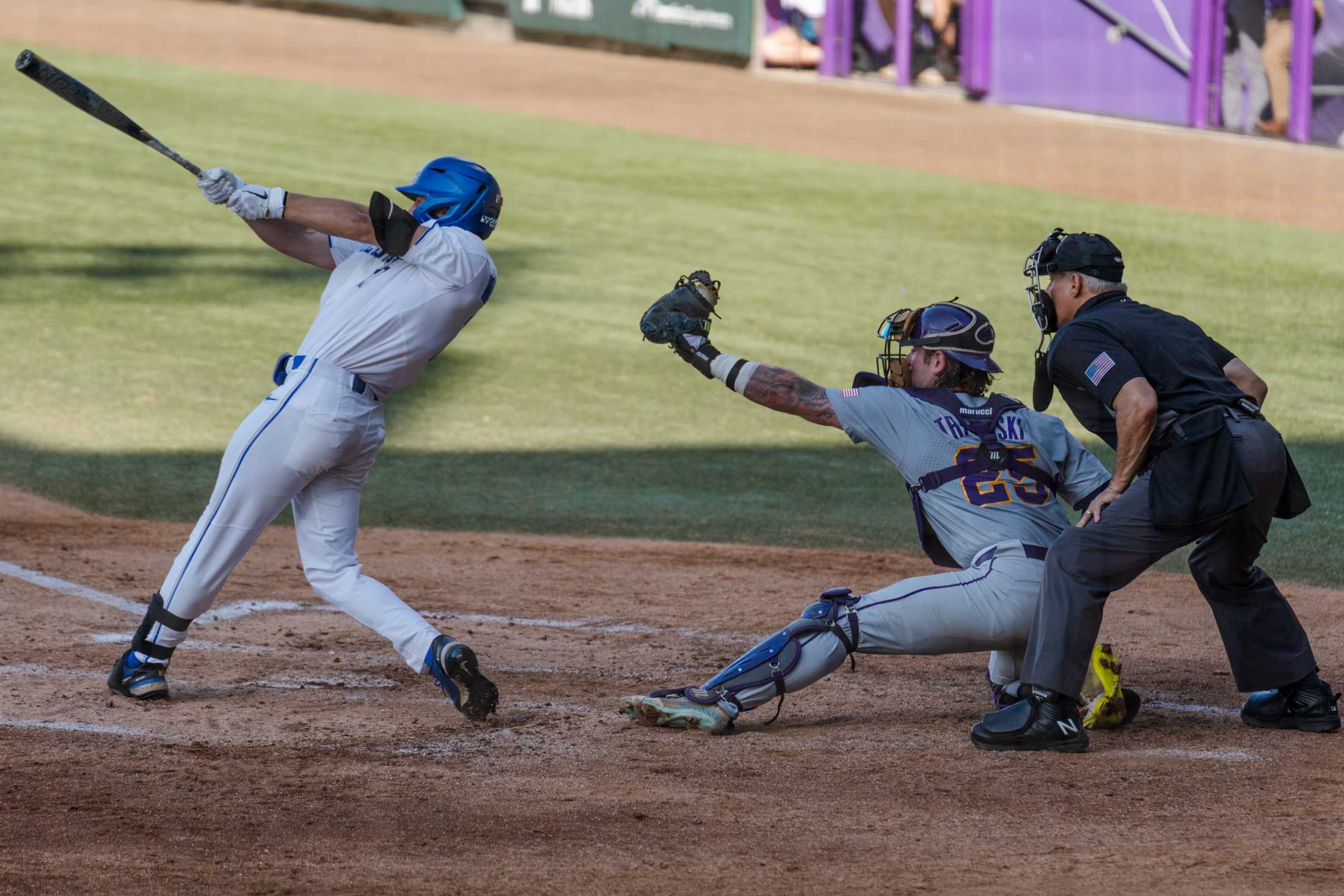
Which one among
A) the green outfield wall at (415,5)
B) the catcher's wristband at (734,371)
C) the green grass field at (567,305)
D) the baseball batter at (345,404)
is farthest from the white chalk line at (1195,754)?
the green outfield wall at (415,5)

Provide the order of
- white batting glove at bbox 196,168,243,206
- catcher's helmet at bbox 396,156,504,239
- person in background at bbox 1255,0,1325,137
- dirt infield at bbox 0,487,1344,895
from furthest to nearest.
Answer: person in background at bbox 1255,0,1325,137 < catcher's helmet at bbox 396,156,504,239 < white batting glove at bbox 196,168,243,206 < dirt infield at bbox 0,487,1344,895

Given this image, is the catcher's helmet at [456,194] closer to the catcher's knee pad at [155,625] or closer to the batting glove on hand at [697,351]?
the batting glove on hand at [697,351]

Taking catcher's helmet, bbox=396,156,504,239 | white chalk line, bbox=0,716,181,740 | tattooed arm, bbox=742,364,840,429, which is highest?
catcher's helmet, bbox=396,156,504,239

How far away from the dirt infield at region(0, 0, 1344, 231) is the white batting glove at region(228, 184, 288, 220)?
45.1 ft

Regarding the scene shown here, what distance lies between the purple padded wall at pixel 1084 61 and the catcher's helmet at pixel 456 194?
1680cm

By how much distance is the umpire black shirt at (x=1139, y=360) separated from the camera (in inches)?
187

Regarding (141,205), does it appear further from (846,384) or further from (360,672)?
(360,672)

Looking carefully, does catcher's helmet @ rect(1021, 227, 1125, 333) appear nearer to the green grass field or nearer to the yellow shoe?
the yellow shoe

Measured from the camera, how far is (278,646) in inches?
242

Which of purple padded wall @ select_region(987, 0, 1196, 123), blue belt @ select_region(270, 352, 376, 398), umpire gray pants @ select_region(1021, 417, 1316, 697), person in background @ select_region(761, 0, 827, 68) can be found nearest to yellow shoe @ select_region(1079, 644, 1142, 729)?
umpire gray pants @ select_region(1021, 417, 1316, 697)

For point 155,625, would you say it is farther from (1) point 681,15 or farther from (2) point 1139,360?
(1) point 681,15

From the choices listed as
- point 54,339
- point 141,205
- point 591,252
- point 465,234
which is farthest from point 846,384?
point 141,205

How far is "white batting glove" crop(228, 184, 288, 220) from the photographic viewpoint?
16.3 ft

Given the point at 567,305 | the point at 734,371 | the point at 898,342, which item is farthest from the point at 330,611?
the point at 567,305
